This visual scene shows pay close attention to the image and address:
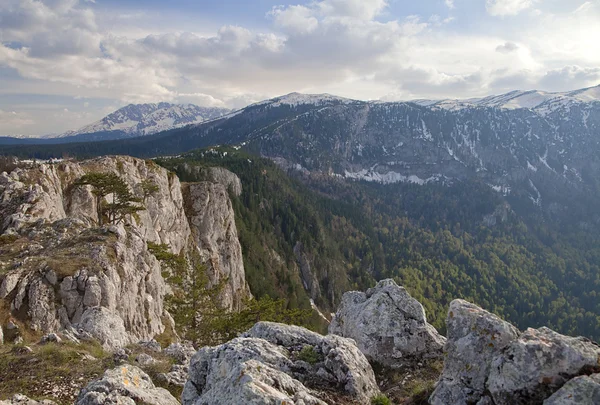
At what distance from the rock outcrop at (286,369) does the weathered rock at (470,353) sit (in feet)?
9.70

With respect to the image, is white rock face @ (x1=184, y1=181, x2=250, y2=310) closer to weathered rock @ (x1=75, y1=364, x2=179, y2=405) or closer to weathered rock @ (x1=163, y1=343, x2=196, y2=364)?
A: weathered rock @ (x1=163, y1=343, x2=196, y2=364)

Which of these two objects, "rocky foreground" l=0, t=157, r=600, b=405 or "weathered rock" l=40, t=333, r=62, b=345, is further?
"weathered rock" l=40, t=333, r=62, b=345

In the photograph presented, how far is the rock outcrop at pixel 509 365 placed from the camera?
9648 mm

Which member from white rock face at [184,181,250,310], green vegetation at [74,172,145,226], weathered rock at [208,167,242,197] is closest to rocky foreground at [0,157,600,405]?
green vegetation at [74,172,145,226]

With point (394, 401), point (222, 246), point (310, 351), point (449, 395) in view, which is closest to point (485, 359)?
point (449, 395)

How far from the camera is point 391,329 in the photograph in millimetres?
20578

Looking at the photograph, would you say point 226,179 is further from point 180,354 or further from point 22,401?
point 22,401

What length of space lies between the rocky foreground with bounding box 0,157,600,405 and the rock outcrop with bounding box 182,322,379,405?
0.16ft

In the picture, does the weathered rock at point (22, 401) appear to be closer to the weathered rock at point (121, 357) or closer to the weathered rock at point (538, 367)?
the weathered rock at point (121, 357)

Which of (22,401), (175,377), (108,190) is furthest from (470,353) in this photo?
(108,190)

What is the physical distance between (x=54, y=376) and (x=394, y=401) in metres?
15.9

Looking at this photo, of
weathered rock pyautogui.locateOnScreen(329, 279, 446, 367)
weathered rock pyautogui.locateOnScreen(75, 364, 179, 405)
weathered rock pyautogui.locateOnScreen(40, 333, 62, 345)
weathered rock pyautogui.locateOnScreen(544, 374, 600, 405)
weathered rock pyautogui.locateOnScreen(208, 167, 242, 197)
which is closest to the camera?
weathered rock pyautogui.locateOnScreen(544, 374, 600, 405)

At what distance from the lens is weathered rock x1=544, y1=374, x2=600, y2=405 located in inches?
340

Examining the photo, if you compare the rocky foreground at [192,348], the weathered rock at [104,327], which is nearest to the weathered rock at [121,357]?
the rocky foreground at [192,348]
